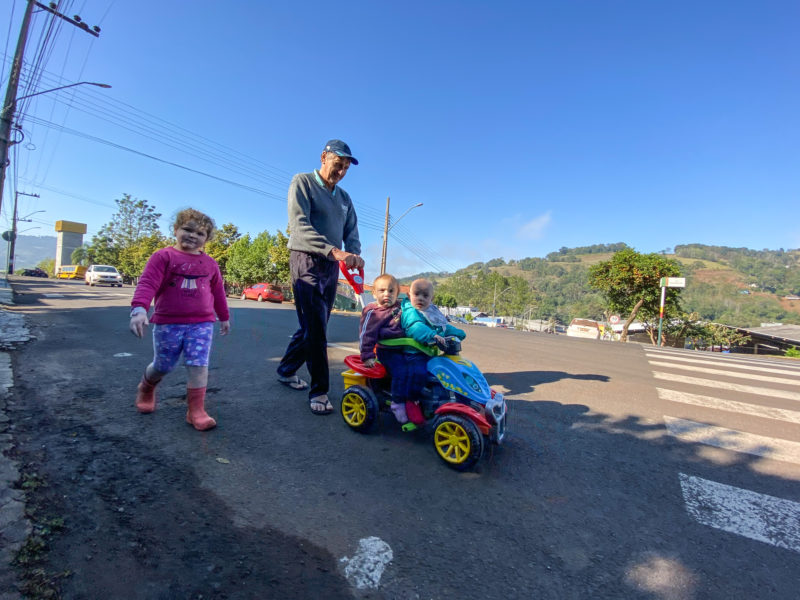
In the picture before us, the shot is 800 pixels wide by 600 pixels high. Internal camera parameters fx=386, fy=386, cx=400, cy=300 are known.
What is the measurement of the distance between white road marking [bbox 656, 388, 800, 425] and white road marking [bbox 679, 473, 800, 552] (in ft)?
7.33

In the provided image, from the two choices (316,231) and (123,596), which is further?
(316,231)

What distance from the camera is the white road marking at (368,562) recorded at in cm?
145

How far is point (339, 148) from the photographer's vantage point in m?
3.32

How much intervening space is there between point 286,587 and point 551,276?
193404 mm

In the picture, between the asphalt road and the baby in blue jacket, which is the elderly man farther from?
the baby in blue jacket

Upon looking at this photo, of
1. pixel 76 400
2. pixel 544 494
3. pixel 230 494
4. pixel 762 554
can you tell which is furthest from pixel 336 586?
pixel 76 400

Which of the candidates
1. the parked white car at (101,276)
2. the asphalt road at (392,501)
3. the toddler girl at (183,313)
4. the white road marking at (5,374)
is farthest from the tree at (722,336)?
the parked white car at (101,276)

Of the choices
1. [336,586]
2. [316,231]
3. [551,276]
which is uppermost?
[551,276]

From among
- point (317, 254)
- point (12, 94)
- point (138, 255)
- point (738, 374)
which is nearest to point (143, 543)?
point (317, 254)

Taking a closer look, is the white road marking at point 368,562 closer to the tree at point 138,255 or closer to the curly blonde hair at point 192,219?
the curly blonde hair at point 192,219

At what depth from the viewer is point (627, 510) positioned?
2.02 meters

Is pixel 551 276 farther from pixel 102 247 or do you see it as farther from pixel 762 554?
pixel 762 554

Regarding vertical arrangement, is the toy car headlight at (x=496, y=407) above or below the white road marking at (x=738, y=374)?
above

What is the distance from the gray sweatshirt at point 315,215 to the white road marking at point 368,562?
6.86 feet
